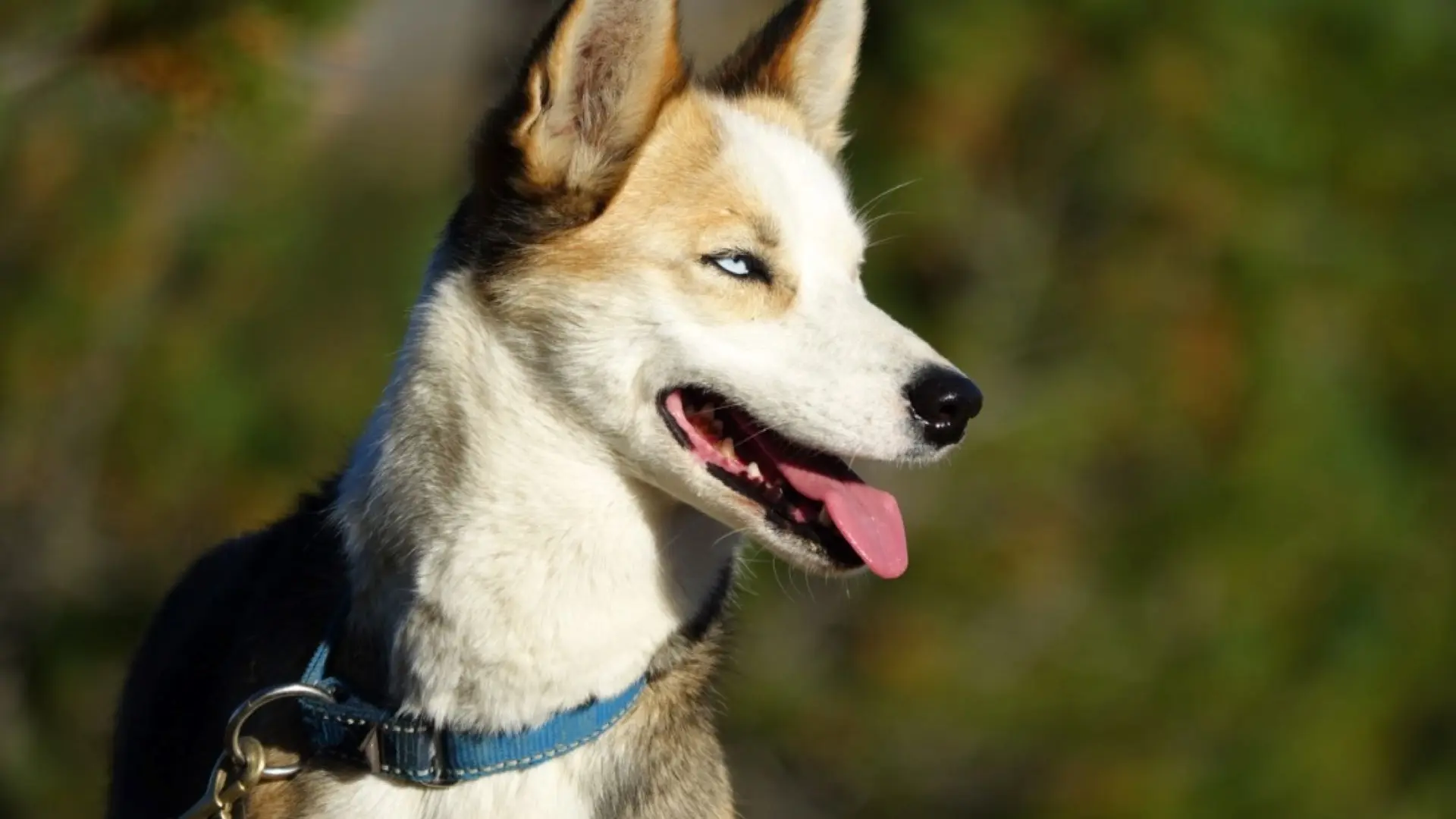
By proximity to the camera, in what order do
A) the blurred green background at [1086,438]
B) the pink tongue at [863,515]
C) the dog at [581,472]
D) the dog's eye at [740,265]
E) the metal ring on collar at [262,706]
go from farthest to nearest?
the blurred green background at [1086,438]
the dog's eye at [740,265]
the pink tongue at [863,515]
the dog at [581,472]
the metal ring on collar at [262,706]

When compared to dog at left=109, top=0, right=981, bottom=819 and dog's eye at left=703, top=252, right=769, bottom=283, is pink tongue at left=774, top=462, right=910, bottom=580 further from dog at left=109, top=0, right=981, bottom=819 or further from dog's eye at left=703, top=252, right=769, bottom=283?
dog's eye at left=703, top=252, right=769, bottom=283

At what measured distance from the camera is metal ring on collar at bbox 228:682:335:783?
233cm

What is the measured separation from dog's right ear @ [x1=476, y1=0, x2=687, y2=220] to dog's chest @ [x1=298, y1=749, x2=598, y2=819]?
0.87 meters

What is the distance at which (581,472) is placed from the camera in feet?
8.33

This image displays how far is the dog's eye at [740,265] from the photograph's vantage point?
8.73 feet

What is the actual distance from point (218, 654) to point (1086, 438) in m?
3.97

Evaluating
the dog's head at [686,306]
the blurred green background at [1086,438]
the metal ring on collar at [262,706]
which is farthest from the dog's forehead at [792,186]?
the blurred green background at [1086,438]

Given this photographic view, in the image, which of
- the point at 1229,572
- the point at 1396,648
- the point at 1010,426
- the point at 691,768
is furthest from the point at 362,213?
the point at 1396,648

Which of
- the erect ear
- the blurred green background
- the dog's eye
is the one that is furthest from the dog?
the blurred green background

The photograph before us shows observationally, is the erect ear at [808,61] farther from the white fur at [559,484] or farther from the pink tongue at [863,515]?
the pink tongue at [863,515]

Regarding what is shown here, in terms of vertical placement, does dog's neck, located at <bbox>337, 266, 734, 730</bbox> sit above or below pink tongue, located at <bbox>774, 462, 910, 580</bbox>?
below

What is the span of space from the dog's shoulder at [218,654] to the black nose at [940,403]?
901 mm

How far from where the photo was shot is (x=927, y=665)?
20.0 ft

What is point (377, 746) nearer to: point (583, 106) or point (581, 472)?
point (581, 472)
